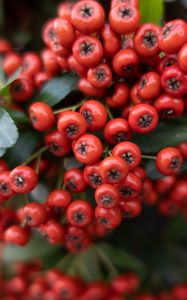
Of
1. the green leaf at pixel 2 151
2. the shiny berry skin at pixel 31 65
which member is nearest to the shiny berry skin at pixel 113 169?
the green leaf at pixel 2 151

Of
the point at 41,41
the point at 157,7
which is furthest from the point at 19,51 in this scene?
the point at 157,7

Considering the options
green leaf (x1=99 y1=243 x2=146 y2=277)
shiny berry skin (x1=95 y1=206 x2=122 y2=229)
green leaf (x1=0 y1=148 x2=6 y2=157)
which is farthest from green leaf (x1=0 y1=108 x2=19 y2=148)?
green leaf (x1=99 y1=243 x2=146 y2=277)

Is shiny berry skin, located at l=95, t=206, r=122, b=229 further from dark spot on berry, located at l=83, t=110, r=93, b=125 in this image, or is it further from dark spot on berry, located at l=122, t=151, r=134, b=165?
dark spot on berry, located at l=83, t=110, r=93, b=125

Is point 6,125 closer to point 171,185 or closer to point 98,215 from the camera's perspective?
point 98,215

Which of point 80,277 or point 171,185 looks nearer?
point 171,185

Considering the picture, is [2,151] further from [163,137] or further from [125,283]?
[125,283]
